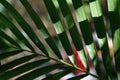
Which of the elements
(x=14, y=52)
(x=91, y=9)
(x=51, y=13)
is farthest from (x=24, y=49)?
(x=91, y=9)

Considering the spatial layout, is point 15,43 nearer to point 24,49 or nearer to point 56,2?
point 24,49

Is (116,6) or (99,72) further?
(99,72)

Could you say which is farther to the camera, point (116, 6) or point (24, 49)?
point (24, 49)

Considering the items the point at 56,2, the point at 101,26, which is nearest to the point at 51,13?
the point at 56,2

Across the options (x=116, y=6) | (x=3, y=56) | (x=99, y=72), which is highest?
(x=116, y=6)

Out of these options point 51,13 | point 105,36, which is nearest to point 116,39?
point 105,36

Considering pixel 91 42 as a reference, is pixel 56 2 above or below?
above

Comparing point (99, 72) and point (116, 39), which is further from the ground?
point (116, 39)

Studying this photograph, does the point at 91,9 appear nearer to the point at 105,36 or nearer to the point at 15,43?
the point at 105,36
